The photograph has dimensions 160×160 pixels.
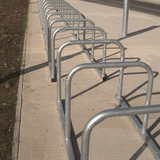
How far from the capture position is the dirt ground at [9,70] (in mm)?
3129

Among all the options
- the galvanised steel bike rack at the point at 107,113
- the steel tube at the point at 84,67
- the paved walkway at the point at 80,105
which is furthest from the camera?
the paved walkway at the point at 80,105

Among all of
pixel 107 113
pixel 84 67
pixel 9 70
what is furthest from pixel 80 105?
pixel 107 113

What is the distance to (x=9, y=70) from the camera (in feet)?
16.7

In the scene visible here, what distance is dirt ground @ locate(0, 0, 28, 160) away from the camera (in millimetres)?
3129

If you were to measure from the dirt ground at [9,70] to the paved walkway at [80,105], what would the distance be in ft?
0.32

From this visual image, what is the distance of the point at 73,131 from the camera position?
3.23 metres

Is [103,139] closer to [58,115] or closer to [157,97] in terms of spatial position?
[58,115]

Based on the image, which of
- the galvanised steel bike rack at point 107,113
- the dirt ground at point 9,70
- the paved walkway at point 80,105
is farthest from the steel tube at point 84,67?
the dirt ground at point 9,70

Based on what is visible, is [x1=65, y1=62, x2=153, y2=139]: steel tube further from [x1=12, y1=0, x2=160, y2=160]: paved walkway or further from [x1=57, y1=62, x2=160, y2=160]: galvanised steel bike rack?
[x1=12, y1=0, x2=160, y2=160]: paved walkway

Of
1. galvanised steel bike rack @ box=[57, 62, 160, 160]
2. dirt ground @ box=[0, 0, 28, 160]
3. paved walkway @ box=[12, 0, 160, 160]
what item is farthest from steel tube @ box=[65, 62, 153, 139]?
dirt ground @ box=[0, 0, 28, 160]

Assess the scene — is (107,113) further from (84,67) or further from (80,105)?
(80,105)

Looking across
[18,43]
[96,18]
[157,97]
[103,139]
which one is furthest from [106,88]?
[96,18]

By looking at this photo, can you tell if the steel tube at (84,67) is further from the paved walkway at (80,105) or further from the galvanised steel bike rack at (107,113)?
the paved walkway at (80,105)

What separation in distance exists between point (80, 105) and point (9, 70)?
191cm
